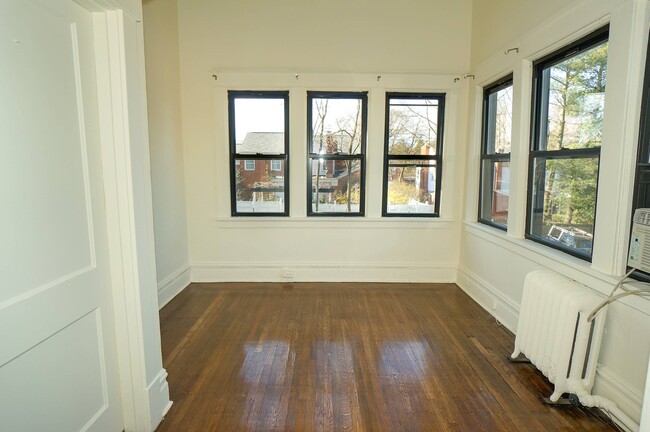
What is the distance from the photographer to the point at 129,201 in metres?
1.64

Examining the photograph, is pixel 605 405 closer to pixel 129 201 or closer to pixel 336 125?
pixel 129 201

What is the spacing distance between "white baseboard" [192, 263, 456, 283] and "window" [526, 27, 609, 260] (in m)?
1.49

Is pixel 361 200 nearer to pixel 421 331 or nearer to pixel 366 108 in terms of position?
pixel 366 108

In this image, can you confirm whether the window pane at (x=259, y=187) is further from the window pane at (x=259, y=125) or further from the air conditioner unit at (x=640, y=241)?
the air conditioner unit at (x=640, y=241)

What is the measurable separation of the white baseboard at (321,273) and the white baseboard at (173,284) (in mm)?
131

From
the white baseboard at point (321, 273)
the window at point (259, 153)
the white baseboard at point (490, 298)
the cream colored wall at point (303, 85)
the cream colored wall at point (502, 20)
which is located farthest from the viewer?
Answer: the white baseboard at point (321, 273)

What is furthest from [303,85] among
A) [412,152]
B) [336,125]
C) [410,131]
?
[412,152]

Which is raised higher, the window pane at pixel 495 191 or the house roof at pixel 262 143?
the house roof at pixel 262 143

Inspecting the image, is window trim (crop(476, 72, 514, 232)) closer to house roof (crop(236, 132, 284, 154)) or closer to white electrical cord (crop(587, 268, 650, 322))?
white electrical cord (crop(587, 268, 650, 322))

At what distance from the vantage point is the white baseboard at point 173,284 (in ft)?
11.2

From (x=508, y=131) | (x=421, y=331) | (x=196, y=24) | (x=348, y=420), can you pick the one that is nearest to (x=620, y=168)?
(x=508, y=131)

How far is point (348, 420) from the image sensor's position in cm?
187

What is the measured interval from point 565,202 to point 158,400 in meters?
3.06

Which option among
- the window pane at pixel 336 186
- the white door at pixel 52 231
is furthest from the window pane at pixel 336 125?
the white door at pixel 52 231
